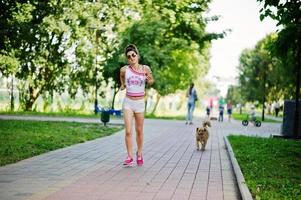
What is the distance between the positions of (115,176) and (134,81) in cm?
188

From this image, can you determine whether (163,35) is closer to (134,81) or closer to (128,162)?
(134,81)

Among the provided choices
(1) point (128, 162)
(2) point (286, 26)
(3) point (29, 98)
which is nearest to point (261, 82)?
(3) point (29, 98)

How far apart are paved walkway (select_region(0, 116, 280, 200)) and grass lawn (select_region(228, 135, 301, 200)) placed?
0.33 m

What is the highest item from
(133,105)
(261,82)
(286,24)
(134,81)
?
(261,82)

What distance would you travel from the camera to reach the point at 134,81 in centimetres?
833

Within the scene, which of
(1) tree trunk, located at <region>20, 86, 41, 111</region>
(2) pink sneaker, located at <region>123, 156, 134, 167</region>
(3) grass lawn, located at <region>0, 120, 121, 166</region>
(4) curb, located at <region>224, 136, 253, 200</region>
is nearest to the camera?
(4) curb, located at <region>224, 136, 253, 200</region>

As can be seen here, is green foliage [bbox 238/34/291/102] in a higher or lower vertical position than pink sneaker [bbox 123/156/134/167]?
higher

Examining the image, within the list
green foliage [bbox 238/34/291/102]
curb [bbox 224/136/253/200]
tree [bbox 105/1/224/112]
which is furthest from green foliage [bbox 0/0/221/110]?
curb [bbox 224/136/253/200]

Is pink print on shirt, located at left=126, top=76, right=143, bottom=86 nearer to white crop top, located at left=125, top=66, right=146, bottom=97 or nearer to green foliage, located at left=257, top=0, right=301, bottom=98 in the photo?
white crop top, located at left=125, top=66, right=146, bottom=97

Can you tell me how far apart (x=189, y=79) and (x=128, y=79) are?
31313 mm

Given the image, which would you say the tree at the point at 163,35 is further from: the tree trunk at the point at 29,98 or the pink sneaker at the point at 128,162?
the pink sneaker at the point at 128,162

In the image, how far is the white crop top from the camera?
8336 millimetres

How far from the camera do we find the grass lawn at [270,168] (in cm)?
623

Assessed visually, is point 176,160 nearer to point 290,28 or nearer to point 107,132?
point 290,28
